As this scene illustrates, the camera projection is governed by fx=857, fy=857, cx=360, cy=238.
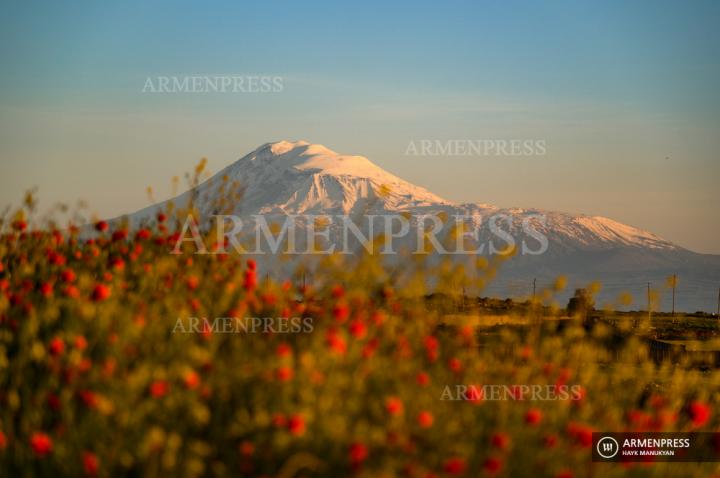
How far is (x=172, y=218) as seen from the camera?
1134 centimetres

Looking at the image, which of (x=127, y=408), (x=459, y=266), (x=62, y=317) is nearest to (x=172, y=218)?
(x=62, y=317)

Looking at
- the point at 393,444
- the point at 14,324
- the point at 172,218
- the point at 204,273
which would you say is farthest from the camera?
the point at 172,218

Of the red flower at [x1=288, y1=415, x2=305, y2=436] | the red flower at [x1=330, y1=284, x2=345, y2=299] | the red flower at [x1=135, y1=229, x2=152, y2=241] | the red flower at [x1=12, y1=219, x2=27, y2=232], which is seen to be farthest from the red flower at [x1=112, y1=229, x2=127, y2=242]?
the red flower at [x1=288, y1=415, x2=305, y2=436]

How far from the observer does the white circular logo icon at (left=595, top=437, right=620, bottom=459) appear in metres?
6.99

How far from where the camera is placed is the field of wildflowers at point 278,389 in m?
5.91

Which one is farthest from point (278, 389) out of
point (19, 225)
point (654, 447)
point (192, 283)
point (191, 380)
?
point (19, 225)

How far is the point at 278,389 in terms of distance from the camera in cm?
646

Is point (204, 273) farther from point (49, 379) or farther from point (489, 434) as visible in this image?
point (489, 434)

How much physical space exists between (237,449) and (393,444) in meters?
1.16

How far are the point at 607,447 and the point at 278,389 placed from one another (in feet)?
9.24

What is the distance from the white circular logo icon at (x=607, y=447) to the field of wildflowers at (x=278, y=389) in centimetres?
19

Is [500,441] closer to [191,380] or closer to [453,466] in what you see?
[453,466]

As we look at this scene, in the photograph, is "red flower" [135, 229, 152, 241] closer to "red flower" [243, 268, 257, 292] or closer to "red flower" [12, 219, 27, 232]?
"red flower" [12, 219, 27, 232]

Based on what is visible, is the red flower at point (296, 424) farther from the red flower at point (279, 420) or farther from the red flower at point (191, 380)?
the red flower at point (191, 380)
